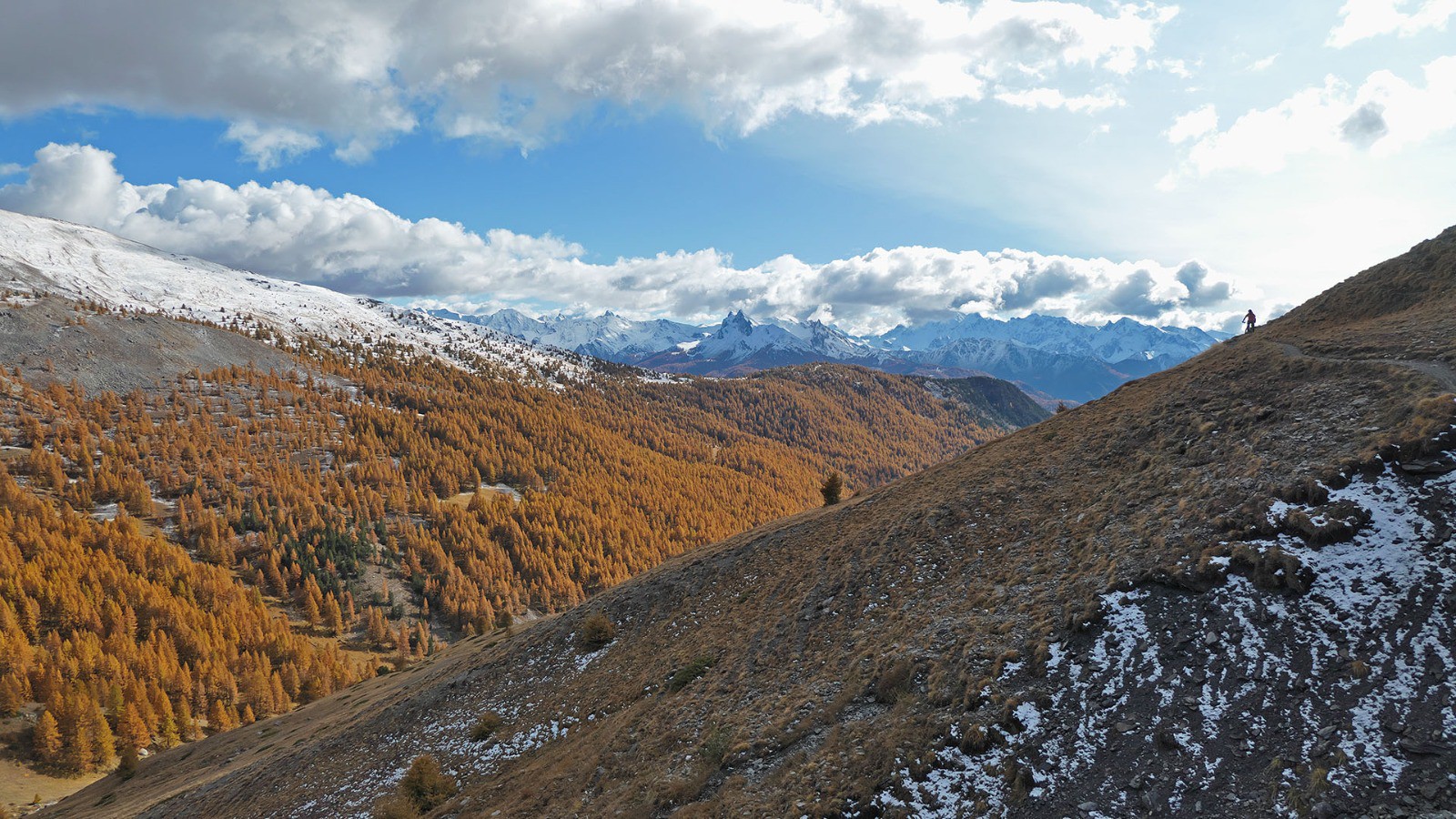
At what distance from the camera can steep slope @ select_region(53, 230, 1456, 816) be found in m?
13.1

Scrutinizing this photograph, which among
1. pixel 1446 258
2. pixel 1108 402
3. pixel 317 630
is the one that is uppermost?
pixel 1446 258

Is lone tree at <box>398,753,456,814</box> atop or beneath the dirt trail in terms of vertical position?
beneath

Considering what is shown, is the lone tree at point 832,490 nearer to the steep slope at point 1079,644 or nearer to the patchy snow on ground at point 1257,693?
the steep slope at point 1079,644

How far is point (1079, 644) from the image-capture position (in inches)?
676

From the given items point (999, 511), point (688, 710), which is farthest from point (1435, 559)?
point (688, 710)

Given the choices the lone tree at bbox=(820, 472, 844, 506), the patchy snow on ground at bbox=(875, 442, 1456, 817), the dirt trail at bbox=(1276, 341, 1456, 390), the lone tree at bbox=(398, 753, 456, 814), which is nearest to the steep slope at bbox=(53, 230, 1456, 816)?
the patchy snow on ground at bbox=(875, 442, 1456, 817)

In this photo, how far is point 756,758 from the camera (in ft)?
60.1

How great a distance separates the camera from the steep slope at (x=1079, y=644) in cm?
1312

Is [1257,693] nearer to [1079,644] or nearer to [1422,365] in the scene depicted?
[1079,644]

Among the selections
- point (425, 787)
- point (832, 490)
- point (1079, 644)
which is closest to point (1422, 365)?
point (1079, 644)

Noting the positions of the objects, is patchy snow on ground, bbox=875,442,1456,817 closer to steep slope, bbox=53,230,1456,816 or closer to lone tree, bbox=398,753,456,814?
steep slope, bbox=53,230,1456,816

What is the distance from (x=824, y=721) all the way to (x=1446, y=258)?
163ft

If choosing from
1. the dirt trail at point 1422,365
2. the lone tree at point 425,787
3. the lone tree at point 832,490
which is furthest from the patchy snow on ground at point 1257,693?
the lone tree at point 832,490

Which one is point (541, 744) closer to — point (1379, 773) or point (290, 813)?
point (290, 813)
